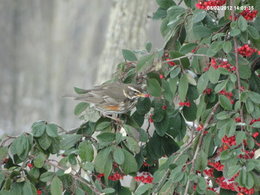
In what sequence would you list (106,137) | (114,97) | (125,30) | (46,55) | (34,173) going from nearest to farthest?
(106,137) < (34,173) < (114,97) < (125,30) < (46,55)

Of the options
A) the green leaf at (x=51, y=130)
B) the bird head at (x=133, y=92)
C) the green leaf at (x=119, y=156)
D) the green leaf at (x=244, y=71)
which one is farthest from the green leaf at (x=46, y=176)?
the green leaf at (x=244, y=71)

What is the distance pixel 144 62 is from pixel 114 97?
34cm

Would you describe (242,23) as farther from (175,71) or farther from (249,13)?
(175,71)

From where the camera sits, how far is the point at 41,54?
1141cm

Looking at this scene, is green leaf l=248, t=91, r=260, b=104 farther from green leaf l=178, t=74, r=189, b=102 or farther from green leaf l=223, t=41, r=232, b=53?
green leaf l=178, t=74, r=189, b=102

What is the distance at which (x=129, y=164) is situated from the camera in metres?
1.98

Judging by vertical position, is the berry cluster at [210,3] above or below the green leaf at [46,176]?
above

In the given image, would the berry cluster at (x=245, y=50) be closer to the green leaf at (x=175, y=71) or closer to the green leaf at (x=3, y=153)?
the green leaf at (x=175, y=71)

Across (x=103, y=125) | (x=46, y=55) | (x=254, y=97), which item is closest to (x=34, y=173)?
(x=103, y=125)

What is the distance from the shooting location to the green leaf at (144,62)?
201cm

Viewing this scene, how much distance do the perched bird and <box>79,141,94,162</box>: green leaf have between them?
209 millimetres

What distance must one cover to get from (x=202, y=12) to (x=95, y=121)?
0.57m

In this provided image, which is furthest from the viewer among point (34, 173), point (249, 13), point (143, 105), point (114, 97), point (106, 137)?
point (114, 97)

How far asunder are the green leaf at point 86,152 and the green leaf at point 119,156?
0.35 ft
